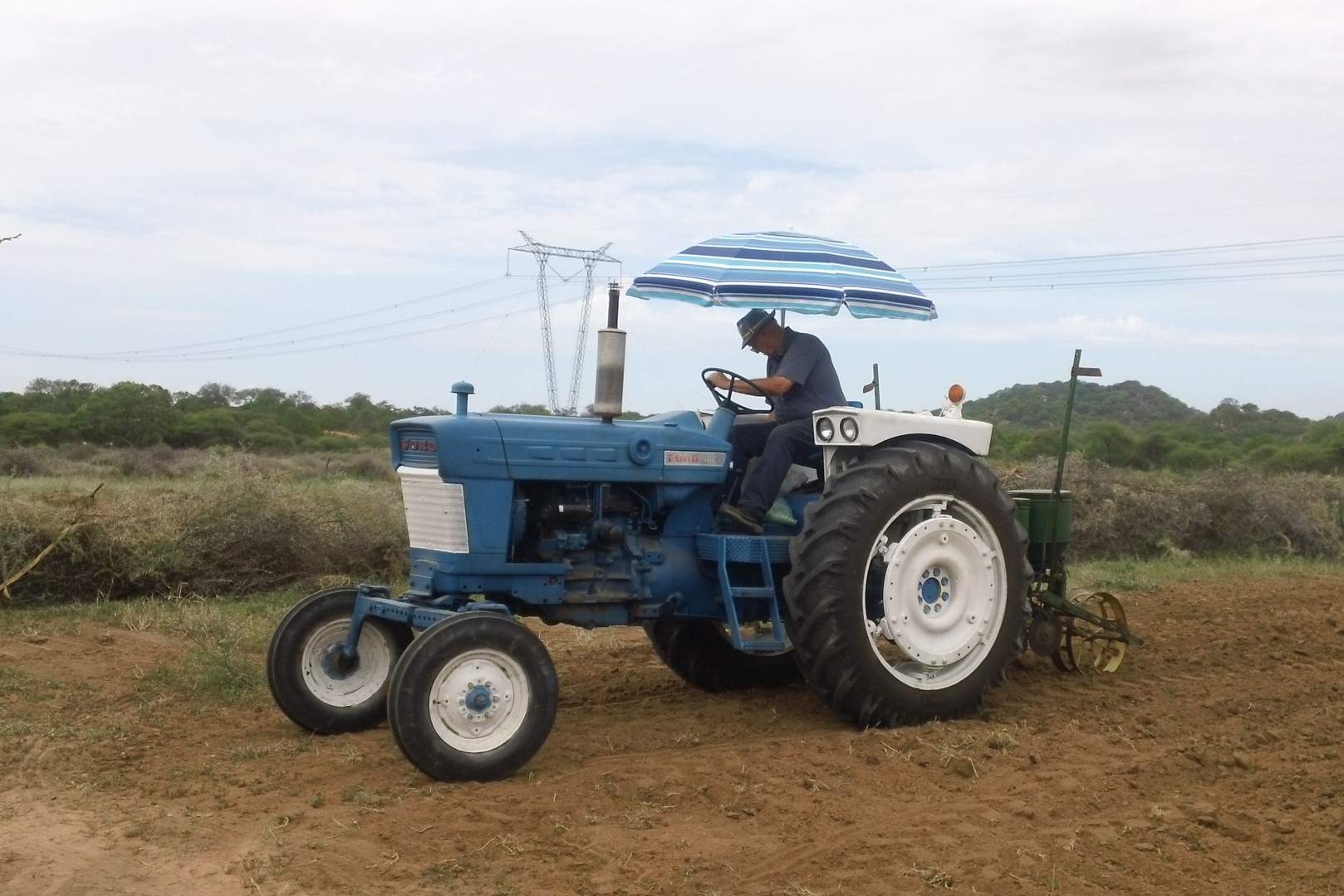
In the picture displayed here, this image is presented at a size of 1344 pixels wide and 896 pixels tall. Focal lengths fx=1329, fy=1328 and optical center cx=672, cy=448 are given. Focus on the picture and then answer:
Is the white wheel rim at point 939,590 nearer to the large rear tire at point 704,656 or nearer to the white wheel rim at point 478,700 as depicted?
the large rear tire at point 704,656

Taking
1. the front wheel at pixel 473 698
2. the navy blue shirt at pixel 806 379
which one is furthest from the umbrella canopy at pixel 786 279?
the front wheel at pixel 473 698

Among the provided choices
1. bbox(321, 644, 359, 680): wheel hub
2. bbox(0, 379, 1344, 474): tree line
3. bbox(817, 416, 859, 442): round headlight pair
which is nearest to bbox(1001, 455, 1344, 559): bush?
bbox(0, 379, 1344, 474): tree line

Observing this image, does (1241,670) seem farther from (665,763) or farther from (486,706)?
(486,706)

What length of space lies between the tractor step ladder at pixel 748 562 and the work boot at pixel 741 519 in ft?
0.15

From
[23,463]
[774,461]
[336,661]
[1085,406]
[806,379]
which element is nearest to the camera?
[336,661]

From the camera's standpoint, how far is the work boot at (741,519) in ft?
21.6

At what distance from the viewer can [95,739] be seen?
240 inches

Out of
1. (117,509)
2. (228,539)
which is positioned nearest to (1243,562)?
(228,539)

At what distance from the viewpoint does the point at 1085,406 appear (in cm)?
3294

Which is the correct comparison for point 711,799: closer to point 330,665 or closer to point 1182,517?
point 330,665

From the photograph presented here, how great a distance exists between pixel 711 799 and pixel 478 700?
103cm

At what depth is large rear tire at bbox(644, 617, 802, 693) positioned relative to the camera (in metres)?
7.45

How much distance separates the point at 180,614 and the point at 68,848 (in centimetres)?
511

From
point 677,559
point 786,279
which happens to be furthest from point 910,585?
point 786,279
